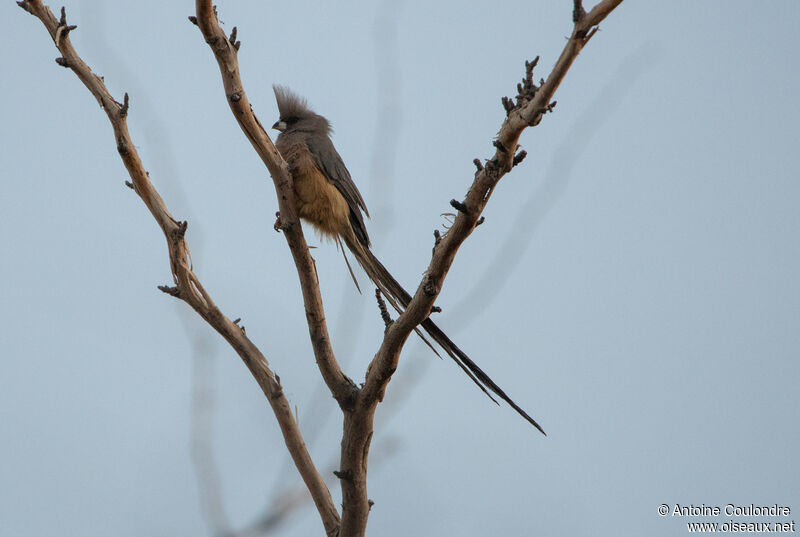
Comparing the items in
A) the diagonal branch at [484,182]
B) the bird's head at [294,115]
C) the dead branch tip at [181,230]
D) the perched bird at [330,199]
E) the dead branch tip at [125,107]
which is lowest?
the diagonal branch at [484,182]

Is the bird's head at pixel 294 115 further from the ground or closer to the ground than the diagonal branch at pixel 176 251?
further from the ground

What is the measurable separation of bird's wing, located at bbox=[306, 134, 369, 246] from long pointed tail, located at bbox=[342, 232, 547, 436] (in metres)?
0.09

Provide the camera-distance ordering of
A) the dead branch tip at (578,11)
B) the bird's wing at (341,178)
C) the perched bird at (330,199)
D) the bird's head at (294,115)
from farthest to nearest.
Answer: the bird's head at (294,115) < the bird's wing at (341,178) < the perched bird at (330,199) < the dead branch tip at (578,11)

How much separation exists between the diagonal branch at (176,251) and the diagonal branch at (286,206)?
12 cm

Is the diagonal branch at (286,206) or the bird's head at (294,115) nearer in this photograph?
the diagonal branch at (286,206)

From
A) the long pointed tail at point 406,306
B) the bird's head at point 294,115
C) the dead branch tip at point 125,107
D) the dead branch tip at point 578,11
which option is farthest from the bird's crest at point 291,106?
the dead branch tip at point 578,11

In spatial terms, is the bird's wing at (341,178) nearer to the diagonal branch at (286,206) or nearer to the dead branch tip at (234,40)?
the diagonal branch at (286,206)

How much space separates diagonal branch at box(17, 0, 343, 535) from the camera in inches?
120

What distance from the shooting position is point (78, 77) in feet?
10.3

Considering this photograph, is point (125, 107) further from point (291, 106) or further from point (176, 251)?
point (291, 106)

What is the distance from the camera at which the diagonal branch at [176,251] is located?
3.05 metres

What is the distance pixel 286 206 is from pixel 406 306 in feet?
2.29

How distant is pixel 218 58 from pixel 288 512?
1.55m

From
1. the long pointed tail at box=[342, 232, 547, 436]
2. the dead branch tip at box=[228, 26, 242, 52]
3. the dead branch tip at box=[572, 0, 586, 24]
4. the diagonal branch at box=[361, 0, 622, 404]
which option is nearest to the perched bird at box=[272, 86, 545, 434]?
the long pointed tail at box=[342, 232, 547, 436]
